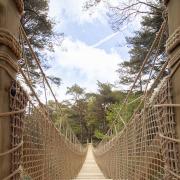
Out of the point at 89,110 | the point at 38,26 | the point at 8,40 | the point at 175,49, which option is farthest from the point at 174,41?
the point at 89,110

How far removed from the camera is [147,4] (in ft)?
20.0

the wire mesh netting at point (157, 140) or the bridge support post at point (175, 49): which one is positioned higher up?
the bridge support post at point (175, 49)

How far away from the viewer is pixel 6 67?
100 cm

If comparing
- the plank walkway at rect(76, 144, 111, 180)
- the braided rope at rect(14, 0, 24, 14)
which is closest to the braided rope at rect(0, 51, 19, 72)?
the braided rope at rect(14, 0, 24, 14)

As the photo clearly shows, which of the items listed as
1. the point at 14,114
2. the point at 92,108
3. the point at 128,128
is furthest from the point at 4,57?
the point at 92,108

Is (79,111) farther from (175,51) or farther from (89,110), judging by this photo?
(175,51)

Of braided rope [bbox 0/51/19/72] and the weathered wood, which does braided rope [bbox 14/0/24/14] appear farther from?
the weathered wood

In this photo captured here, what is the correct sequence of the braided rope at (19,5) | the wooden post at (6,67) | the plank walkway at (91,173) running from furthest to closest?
the plank walkway at (91,173) < the braided rope at (19,5) < the wooden post at (6,67)

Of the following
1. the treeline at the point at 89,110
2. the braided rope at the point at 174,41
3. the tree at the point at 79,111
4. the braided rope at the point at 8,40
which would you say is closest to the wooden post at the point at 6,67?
the braided rope at the point at 8,40

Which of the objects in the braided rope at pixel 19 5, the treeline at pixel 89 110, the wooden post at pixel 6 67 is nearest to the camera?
the wooden post at pixel 6 67

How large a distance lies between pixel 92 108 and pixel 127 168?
25137 millimetres

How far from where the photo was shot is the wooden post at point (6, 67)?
0.97 meters

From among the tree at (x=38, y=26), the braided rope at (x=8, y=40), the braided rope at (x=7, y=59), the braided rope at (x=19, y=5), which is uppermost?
the tree at (x=38, y=26)

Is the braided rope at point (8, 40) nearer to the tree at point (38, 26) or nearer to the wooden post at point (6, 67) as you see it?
the wooden post at point (6, 67)
